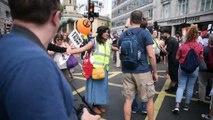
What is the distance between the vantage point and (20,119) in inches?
37.1

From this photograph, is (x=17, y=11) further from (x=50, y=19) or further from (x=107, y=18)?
(x=107, y=18)

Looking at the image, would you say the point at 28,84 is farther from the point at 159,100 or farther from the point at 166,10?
the point at 166,10

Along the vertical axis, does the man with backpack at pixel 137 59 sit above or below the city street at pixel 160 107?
above

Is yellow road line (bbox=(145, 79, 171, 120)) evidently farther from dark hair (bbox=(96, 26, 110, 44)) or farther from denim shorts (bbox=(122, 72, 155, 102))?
dark hair (bbox=(96, 26, 110, 44))

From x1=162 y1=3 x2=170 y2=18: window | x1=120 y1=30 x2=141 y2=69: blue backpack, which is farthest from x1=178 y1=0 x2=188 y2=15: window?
x1=120 y1=30 x2=141 y2=69: blue backpack

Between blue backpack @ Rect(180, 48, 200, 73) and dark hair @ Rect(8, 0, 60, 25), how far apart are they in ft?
14.2

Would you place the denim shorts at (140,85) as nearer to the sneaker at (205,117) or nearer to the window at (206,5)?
the sneaker at (205,117)

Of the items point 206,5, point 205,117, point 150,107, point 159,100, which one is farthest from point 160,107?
point 206,5

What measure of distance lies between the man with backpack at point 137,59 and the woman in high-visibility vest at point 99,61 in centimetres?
92

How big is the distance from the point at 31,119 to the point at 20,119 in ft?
0.16

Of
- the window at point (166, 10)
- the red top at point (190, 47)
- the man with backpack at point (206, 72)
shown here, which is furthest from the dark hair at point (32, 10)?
the window at point (166, 10)

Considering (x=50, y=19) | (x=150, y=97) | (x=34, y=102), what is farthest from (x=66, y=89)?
(x=150, y=97)

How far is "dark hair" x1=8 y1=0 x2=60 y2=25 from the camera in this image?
3.48ft

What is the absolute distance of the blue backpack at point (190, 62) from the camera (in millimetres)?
4922
